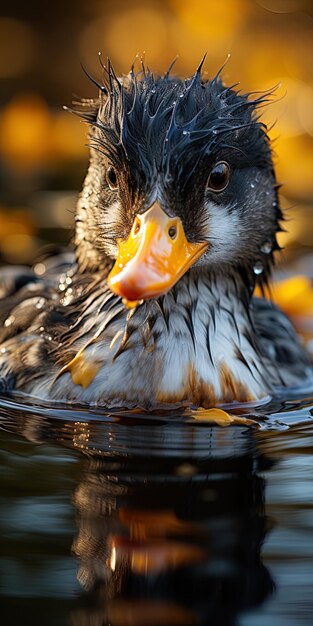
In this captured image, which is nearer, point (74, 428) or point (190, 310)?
point (74, 428)

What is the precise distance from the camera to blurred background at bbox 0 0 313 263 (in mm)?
8500

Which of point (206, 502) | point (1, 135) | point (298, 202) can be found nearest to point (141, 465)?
point (206, 502)

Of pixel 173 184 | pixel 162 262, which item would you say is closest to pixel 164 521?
pixel 162 262

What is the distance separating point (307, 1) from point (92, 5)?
218 cm

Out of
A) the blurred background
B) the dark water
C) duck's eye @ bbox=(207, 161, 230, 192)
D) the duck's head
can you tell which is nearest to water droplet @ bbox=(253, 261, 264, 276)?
the duck's head

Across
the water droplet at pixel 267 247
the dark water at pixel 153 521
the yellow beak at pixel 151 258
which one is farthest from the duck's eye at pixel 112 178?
the dark water at pixel 153 521

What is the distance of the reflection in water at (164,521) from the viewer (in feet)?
10.5

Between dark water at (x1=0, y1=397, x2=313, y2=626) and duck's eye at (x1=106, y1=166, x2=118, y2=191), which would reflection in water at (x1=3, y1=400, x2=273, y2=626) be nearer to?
dark water at (x1=0, y1=397, x2=313, y2=626)

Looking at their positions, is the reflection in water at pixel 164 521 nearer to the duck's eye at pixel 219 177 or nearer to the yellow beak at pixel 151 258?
the yellow beak at pixel 151 258

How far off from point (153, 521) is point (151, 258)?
3.21ft

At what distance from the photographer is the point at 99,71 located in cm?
1105

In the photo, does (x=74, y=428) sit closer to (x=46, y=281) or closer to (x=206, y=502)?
(x=206, y=502)

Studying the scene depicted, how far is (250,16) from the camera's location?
12250 millimetres

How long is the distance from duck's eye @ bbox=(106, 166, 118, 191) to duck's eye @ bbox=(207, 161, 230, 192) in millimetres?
369
